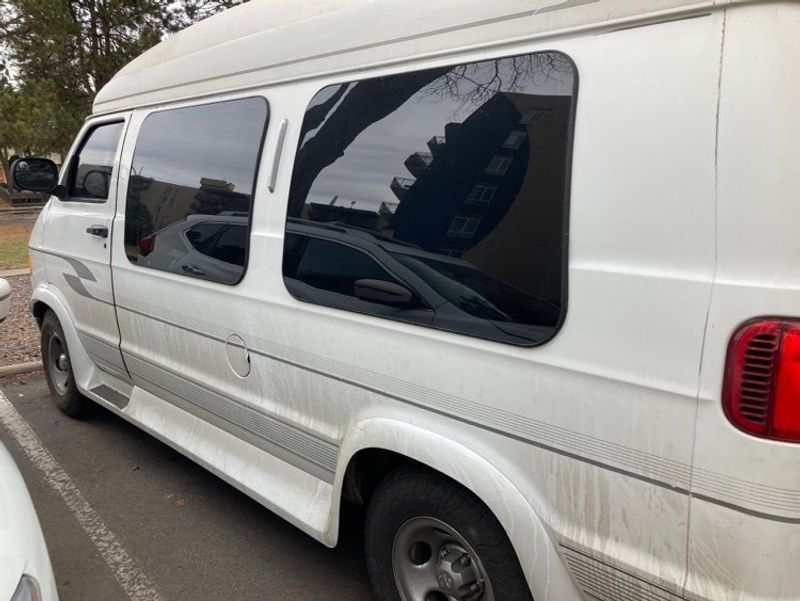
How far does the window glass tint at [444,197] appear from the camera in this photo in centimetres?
172

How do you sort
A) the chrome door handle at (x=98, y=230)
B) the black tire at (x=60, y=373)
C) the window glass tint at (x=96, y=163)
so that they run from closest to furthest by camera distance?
the chrome door handle at (x=98, y=230), the window glass tint at (x=96, y=163), the black tire at (x=60, y=373)

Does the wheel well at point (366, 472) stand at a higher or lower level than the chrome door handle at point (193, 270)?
lower

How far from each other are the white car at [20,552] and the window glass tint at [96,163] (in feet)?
7.33

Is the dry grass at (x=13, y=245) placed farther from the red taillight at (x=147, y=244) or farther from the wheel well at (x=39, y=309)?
the red taillight at (x=147, y=244)

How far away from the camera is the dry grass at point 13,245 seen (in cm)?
1210

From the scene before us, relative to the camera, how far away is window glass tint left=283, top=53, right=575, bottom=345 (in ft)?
5.64

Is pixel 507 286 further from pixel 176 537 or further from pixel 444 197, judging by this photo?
pixel 176 537

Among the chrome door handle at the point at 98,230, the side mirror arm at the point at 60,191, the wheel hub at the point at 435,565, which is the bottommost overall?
the wheel hub at the point at 435,565

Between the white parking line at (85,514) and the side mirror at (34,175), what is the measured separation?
166cm

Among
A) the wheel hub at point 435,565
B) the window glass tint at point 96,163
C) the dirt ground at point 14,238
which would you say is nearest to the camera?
the wheel hub at point 435,565

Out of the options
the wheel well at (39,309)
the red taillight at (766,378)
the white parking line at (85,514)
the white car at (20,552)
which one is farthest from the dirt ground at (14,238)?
the red taillight at (766,378)

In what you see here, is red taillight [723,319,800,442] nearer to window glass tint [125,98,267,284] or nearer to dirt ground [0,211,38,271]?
window glass tint [125,98,267,284]

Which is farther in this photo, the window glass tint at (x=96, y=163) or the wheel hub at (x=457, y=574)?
the window glass tint at (x=96, y=163)

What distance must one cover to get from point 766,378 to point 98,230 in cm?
357
